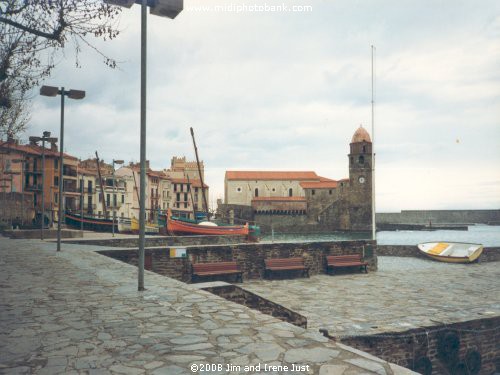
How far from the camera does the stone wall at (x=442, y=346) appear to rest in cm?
802

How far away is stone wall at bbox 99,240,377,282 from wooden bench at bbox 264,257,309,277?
0.22 metres

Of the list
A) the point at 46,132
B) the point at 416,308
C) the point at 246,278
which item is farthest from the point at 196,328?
the point at 46,132

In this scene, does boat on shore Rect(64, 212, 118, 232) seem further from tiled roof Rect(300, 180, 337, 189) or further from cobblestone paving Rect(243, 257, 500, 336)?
tiled roof Rect(300, 180, 337, 189)

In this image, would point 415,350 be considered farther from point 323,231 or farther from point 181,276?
point 323,231

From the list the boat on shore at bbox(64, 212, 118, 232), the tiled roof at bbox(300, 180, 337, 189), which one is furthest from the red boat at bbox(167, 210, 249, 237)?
the tiled roof at bbox(300, 180, 337, 189)

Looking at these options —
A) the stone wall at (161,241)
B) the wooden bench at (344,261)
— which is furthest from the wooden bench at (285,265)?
the stone wall at (161,241)

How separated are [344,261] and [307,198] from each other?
188 feet

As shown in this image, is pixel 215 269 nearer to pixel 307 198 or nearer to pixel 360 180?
pixel 360 180

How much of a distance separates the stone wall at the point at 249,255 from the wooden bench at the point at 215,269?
0.21 meters

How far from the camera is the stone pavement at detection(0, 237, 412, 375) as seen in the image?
328 cm

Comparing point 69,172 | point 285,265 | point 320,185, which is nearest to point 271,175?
point 320,185

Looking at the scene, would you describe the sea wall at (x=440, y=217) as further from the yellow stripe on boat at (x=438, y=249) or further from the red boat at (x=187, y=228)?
the yellow stripe on boat at (x=438, y=249)

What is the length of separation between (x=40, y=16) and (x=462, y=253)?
2457 centimetres

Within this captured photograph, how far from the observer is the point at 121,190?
62.0 meters
